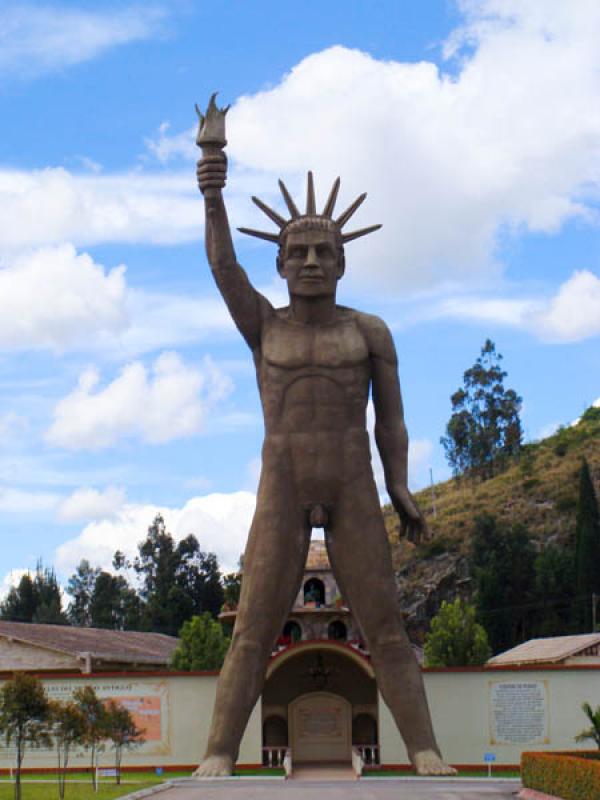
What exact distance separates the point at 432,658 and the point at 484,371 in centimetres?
3738

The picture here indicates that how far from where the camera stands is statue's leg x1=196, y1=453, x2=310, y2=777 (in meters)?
14.4

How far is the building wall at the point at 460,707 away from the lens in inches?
889

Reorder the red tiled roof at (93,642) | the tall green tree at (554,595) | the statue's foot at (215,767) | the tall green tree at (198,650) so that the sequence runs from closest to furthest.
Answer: the statue's foot at (215,767)
the red tiled roof at (93,642)
the tall green tree at (198,650)
the tall green tree at (554,595)

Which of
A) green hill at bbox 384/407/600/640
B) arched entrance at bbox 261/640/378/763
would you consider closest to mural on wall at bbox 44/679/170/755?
arched entrance at bbox 261/640/378/763

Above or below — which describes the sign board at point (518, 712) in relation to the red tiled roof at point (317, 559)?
below

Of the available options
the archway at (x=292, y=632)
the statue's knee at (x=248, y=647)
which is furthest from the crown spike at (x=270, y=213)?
the archway at (x=292, y=632)

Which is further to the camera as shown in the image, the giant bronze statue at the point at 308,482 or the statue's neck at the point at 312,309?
the statue's neck at the point at 312,309

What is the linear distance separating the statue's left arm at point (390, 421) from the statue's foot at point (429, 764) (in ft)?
9.38

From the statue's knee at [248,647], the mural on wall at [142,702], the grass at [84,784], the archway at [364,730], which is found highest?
the statue's knee at [248,647]

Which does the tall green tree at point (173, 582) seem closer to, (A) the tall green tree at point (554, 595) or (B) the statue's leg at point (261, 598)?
(A) the tall green tree at point (554, 595)

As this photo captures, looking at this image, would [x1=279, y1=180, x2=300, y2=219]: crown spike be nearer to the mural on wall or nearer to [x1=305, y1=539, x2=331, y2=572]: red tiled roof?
the mural on wall

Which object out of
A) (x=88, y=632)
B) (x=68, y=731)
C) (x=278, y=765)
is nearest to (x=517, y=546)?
(x=88, y=632)

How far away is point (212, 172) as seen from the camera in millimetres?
14047

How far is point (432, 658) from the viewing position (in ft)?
122
